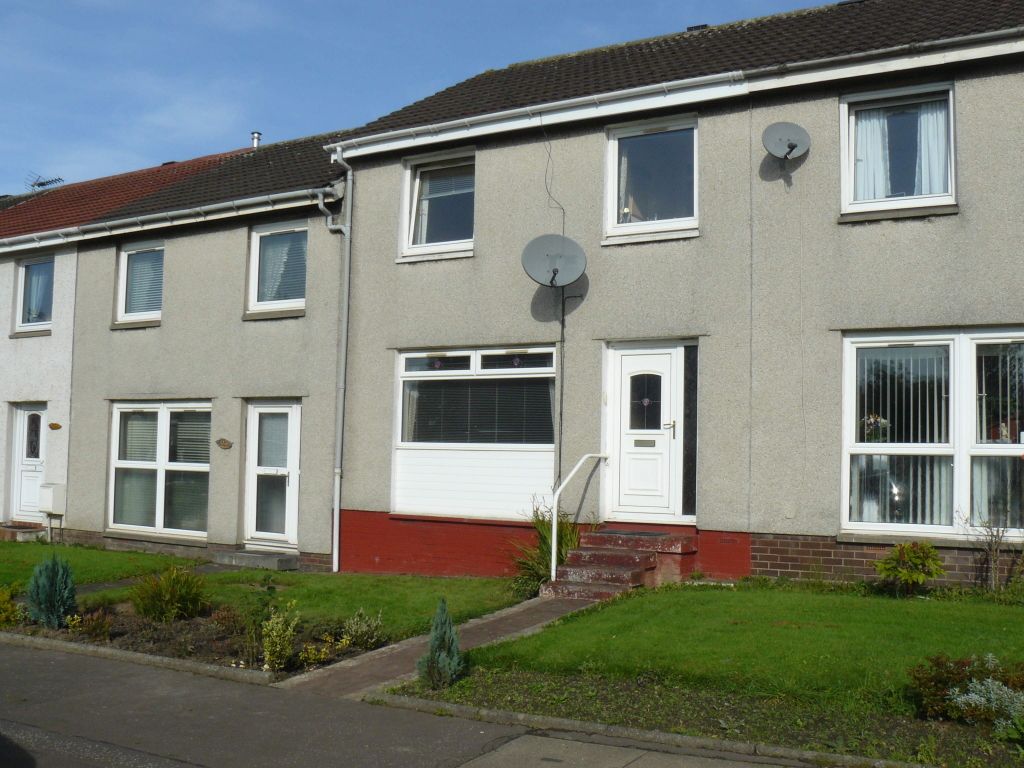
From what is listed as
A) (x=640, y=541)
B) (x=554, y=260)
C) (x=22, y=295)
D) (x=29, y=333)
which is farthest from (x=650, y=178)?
(x=22, y=295)

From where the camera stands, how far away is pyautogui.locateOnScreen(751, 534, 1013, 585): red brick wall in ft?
31.4

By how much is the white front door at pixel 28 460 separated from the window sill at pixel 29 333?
112 centimetres

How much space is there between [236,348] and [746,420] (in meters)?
7.27

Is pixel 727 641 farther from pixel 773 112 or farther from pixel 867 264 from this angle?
pixel 773 112

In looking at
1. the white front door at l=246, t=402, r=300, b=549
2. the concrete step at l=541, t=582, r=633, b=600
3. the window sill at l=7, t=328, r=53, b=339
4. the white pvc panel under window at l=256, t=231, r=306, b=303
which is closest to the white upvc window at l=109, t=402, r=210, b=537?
the white front door at l=246, t=402, r=300, b=549

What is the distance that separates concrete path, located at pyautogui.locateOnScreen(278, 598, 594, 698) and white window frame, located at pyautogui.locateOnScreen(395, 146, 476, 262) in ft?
15.1

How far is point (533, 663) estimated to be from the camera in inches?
298

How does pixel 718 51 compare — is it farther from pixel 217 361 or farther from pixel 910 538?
pixel 217 361

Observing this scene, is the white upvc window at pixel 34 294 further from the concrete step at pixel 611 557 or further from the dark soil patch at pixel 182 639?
the concrete step at pixel 611 557

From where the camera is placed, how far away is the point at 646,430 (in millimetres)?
11453

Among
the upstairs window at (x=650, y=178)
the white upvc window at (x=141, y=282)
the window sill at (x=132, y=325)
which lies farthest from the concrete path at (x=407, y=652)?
the white upvc window at (x=141, y=282)

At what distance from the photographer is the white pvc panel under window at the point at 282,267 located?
14.2m

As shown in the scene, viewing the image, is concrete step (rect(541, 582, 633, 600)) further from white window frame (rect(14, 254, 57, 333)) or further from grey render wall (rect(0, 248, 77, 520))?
white window frame (rect(14, 254, 57, 333))

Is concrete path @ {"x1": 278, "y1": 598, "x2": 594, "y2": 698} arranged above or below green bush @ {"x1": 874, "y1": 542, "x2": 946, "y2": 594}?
below
